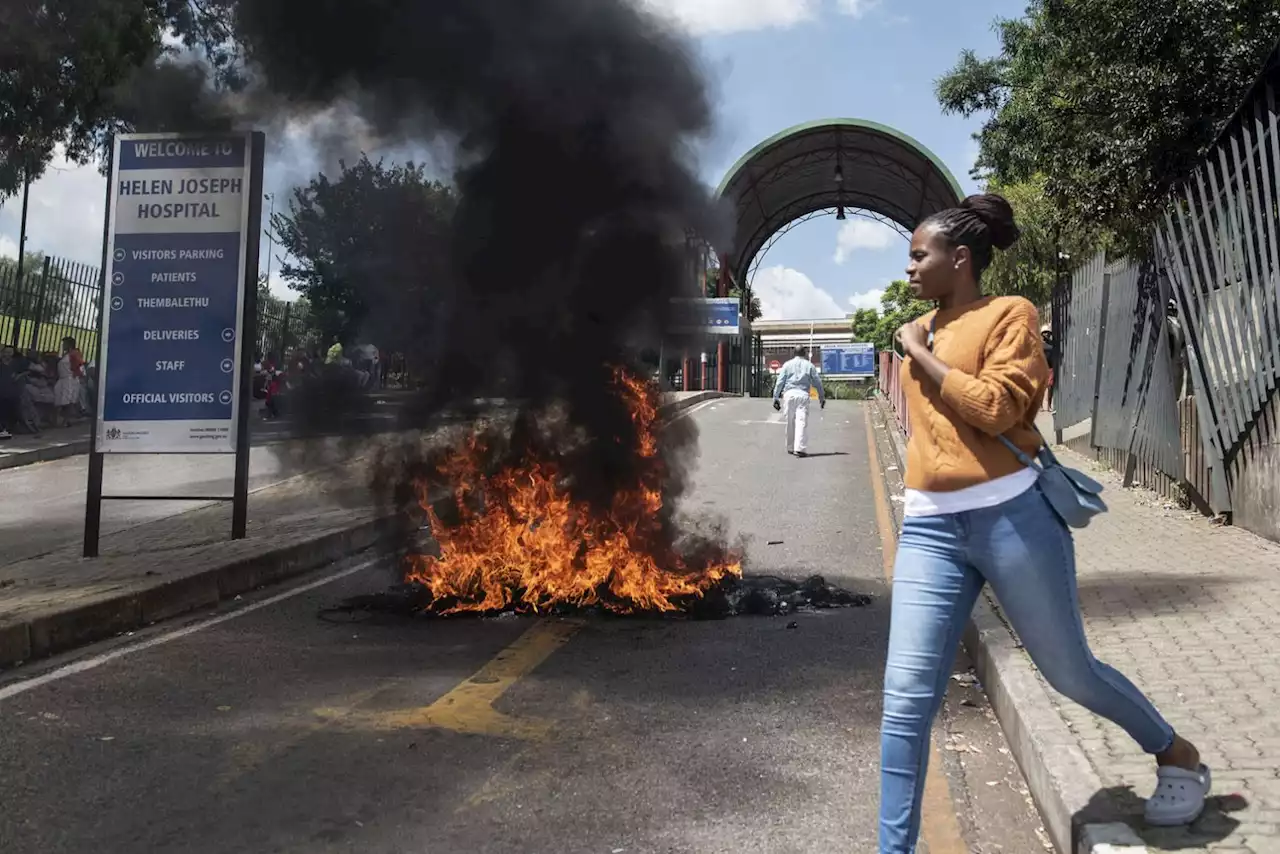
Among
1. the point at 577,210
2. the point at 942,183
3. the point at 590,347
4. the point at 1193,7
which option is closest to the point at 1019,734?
the point at 590,347

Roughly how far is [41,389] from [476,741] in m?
16.4

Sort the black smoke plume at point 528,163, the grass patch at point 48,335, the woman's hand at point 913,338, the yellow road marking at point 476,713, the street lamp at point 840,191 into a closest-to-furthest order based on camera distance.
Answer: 1. the woman's hand at point 913,338
2. the yellow road marking at point 476,713
3. the black smoke plume at point 528,163
4. the grass patch at point 48,335
5. the street lamp at point 840,191

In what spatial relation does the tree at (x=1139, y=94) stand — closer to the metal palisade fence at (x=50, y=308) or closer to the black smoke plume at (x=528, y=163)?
the black smoke plume at (x=528, y=163)

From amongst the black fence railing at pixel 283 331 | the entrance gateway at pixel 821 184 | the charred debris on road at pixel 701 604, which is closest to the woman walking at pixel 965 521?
the charred debris on road at pixel 701 604

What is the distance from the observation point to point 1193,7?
12078 mm

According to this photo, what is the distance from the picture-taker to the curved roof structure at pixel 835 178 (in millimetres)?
33438

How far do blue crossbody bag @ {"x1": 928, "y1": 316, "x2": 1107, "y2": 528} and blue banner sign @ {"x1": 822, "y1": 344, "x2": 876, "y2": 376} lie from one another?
49685 mm

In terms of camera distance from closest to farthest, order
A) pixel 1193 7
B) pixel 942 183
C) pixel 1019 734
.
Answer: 1. pixel 1019 734
2. pixel 1193 7
3. pixel 942 183

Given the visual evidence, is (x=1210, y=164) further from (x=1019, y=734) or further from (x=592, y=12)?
(x=1019, y=734)

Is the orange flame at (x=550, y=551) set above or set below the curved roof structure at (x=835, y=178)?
below

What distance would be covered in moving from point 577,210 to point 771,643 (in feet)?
10.1

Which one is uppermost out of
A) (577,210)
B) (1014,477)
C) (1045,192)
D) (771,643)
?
(1045,192)

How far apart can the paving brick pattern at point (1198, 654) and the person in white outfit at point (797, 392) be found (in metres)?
6.98

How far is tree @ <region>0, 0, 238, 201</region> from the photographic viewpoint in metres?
13.3
